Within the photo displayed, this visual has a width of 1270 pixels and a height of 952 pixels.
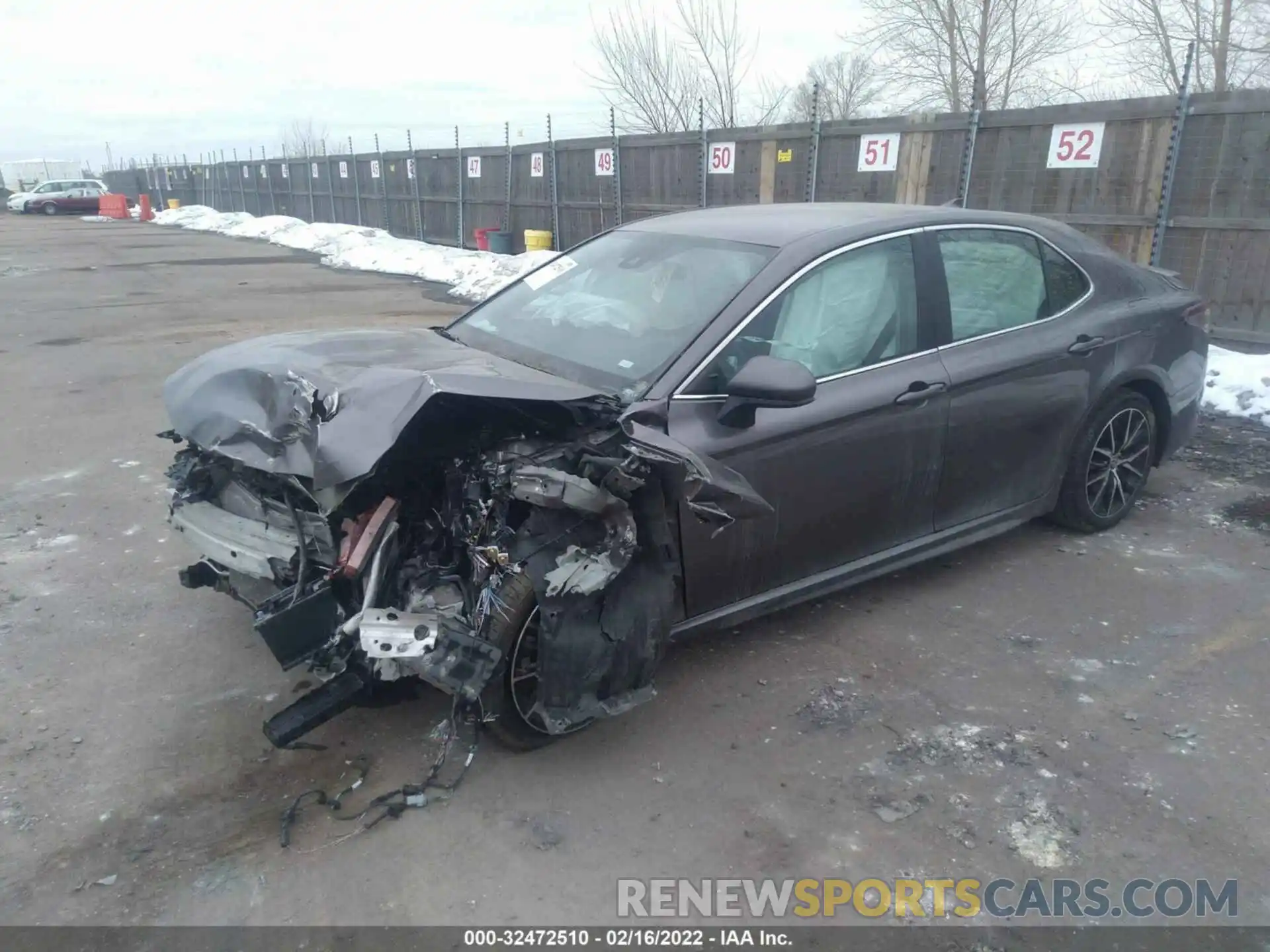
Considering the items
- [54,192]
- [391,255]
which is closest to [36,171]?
[54,192]

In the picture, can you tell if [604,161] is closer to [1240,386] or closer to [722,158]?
[722,158]

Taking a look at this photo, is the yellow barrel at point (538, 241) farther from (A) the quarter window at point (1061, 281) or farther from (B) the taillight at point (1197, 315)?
(A) the quarter window at point (1061, 281)

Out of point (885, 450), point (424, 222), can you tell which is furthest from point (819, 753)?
point (424, 222)

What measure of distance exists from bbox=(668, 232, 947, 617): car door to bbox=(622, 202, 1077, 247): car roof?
4.8 inches

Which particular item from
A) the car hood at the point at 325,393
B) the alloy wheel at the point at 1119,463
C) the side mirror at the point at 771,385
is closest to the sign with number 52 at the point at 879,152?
the alloy wheel at the point at 1119,463

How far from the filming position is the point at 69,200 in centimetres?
4369

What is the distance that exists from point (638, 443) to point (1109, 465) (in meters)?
3.09

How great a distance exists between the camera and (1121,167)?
9.42 metres

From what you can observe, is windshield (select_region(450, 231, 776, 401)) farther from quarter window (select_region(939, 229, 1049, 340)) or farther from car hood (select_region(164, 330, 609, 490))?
quarter window (select_region(939, 229, 1049, 340))

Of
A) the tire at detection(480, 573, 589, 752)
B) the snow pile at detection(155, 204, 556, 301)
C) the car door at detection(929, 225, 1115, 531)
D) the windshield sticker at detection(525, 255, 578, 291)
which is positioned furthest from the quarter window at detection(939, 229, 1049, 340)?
the snow pile at detection(155, 204, 556, 301)

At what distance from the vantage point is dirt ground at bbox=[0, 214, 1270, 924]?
267 cm

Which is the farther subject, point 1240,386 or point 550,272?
point 1240,386

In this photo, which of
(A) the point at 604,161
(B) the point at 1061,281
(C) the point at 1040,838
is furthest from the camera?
(A) the point at 604,161

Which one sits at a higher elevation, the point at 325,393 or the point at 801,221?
the point at 801,221
